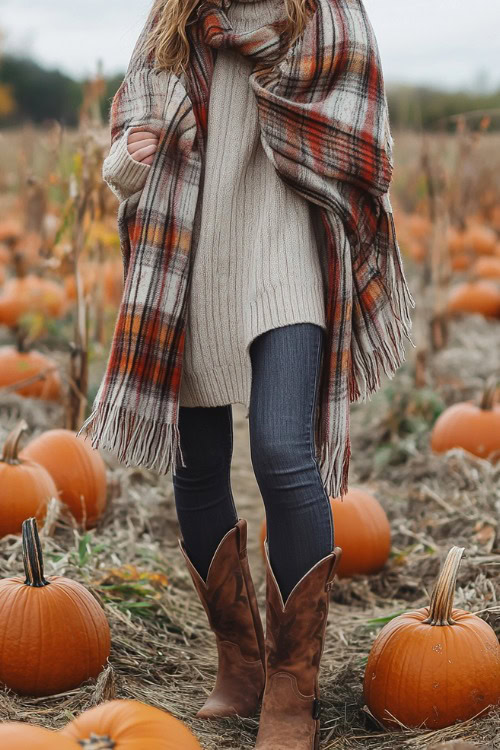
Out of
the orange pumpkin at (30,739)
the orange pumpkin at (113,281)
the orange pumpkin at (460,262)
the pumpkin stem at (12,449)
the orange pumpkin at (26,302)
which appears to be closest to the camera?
the orange pumpkin at (30,739)

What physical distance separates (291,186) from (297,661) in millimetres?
1003

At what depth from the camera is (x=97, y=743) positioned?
5.55 ft

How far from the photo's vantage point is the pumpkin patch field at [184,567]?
2.22m

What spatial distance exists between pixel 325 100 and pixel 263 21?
25 cm

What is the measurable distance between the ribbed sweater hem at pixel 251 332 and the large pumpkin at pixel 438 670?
628 millimetres

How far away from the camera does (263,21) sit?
2.16 m

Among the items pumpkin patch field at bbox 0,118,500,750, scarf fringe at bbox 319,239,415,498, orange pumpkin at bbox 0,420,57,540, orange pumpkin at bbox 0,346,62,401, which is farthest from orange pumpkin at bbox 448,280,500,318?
scarf fringe at bbox 319,239,415,498

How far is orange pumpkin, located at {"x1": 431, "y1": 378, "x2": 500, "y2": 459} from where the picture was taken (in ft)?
14.1

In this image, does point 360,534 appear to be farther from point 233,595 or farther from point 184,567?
point 233,595

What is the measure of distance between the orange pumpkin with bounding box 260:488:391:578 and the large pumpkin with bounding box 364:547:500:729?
98 cm

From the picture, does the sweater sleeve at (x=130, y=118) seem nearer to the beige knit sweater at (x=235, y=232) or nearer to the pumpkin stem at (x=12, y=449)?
the beige knit sweater at (x=235, y=232)

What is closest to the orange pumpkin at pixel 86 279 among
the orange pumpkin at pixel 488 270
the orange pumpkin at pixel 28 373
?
the orange pumpkin at pixel 28 373

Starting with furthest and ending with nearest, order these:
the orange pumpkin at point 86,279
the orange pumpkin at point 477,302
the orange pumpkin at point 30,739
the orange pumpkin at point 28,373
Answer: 1. the orange pumpkin at point 477,302
2. the orange pumpkin at point 28,373
3. the orange pumpkin at point 86,279
4. the orange pumpkin at point 30,739

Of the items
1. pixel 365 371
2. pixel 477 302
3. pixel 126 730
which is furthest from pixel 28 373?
pixel 477 302
